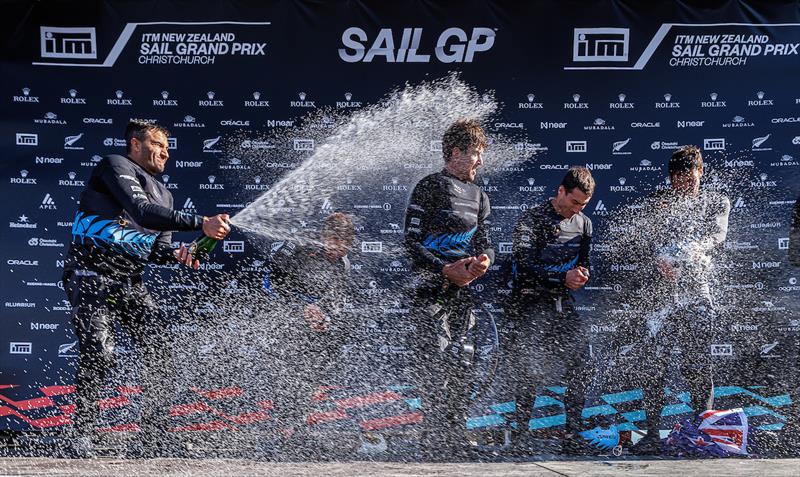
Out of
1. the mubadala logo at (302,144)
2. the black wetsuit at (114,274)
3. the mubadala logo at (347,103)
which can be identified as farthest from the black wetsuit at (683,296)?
the black wetsuit at (114,274)

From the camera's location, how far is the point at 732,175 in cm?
701

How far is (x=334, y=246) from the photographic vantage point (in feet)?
21.3

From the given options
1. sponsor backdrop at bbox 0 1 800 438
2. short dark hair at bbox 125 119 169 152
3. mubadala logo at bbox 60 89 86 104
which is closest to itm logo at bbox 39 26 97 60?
sponsor backdrop at bbox 0 1 800 438

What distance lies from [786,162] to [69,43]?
17.9ft

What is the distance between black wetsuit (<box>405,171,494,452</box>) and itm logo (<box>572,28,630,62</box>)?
1.68 metres

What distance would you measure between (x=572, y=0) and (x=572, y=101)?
29.8 inches

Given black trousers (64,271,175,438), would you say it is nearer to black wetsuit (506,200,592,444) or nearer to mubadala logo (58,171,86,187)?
mubadala logo (58,171,86,187)

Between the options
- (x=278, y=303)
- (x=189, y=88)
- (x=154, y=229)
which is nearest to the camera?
(x=154, y=229)

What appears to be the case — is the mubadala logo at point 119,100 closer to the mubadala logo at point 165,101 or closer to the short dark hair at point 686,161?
the mubadala logo at point 165,101

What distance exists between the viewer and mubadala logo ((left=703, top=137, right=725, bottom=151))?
7020 mm

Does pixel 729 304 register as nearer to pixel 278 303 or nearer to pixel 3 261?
pixel 278 303

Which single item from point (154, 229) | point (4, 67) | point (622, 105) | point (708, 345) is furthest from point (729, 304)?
point (4, 67)

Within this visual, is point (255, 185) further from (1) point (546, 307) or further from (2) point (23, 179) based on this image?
(1) point (546, 307)

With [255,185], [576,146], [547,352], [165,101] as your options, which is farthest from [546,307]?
[165,101]
